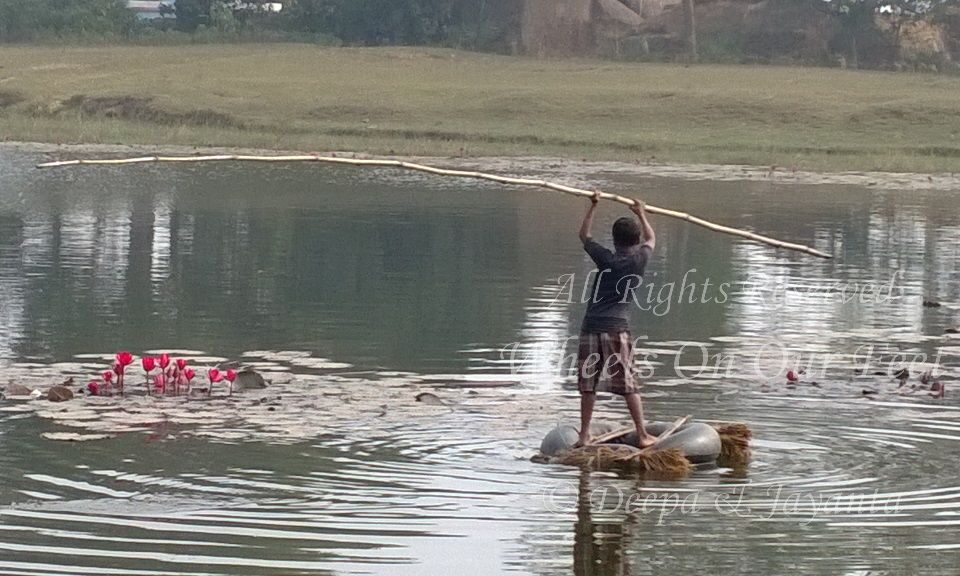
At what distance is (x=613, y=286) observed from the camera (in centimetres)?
1064

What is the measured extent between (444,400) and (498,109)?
94.9 feet

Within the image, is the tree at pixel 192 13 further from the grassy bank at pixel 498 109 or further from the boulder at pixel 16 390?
the boulder at pixel 16 390

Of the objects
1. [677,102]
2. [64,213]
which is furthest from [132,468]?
[677,102]

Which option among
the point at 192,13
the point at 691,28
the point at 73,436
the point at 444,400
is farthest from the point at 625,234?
the point at 192,13

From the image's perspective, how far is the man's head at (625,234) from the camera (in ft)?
34.8

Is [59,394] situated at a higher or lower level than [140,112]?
lower

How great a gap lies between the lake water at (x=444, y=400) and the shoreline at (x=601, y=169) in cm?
661

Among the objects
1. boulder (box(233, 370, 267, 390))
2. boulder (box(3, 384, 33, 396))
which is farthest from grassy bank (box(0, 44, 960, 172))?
boulder (box(3, 384, 33, 396))

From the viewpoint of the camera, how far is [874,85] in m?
45.3

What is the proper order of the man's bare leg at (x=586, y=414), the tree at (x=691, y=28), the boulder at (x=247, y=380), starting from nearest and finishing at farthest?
the man's bare leg at (x=586, y=414), the boulder at (x=247, y=380), the tree at (x=691, y=28)

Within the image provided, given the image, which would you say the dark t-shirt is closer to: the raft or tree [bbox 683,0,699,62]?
the raft

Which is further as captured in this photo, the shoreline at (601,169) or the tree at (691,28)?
the tree at (691,28)

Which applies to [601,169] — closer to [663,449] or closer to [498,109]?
[498,109]

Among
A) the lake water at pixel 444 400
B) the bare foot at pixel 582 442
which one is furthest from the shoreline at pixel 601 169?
the bare foot at pixel 582 442
